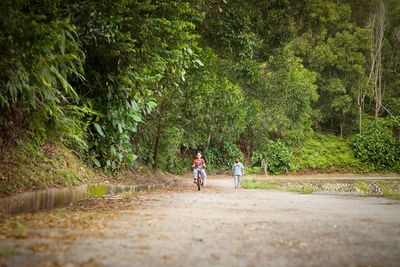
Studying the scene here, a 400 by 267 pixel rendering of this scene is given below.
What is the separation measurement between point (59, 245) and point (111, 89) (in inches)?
275

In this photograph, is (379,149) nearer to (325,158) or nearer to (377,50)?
(325,158)

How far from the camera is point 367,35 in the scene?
124ft

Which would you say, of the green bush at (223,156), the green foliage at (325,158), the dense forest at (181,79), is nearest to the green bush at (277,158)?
the dense forest at (181,79)

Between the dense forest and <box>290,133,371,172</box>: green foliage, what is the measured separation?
11cm

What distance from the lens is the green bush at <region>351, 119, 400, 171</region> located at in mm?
37000

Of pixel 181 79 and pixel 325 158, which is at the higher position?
pixel 181 79

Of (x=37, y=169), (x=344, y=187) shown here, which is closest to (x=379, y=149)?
(x=344, y=187)

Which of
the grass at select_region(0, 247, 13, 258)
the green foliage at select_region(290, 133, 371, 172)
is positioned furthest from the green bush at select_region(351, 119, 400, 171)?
the grass at select_region(0, 247, 13, 258)

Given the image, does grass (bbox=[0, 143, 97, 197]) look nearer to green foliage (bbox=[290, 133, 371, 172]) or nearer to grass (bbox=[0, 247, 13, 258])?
grass (bbox=[0, 247, 13, 258])

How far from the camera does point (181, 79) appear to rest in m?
14.9

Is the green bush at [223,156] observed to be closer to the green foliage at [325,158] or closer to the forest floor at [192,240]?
the green foliage at [325,158]

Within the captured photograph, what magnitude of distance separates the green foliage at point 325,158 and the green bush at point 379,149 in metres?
0.77

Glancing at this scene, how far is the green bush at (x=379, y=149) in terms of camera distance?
3700 centimetres

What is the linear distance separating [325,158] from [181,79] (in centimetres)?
2586
